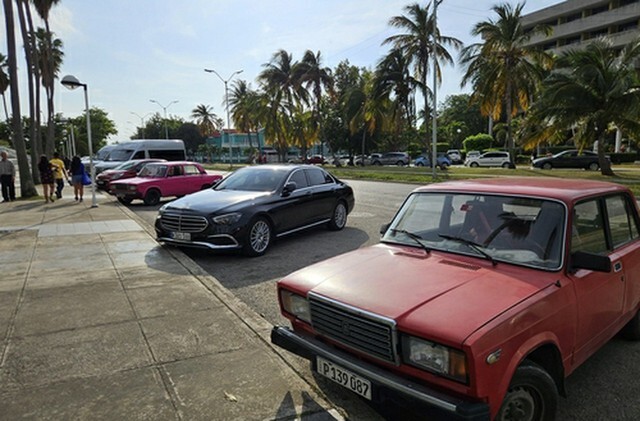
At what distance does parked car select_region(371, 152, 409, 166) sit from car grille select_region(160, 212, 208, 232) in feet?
142

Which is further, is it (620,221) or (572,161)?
(572,161)

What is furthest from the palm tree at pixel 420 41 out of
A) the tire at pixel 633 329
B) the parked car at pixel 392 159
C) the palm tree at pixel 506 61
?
the tire at pixel 633 329

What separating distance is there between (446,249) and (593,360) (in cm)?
168

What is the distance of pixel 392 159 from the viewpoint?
50.3 m

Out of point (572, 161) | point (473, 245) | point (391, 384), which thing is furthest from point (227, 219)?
point (572, 161)

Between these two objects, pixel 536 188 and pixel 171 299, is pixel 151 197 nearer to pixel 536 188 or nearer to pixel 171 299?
pixel 171 299

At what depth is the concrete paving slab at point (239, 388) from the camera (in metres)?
2.90

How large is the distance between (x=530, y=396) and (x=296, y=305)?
5.21 feet

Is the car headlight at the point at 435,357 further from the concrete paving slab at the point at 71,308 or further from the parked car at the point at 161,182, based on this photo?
the parked car at the point at 161,182

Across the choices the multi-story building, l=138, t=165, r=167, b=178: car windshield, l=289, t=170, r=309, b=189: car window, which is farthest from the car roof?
the multi-story building

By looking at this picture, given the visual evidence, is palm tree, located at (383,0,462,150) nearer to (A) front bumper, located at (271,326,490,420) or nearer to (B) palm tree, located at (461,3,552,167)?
(B) palm tree, located at (461,3,552,167)

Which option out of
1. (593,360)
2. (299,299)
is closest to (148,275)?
(299,299)

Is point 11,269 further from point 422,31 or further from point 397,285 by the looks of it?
point 422,31

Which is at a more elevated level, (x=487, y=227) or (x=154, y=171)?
(x=154, y=171)
